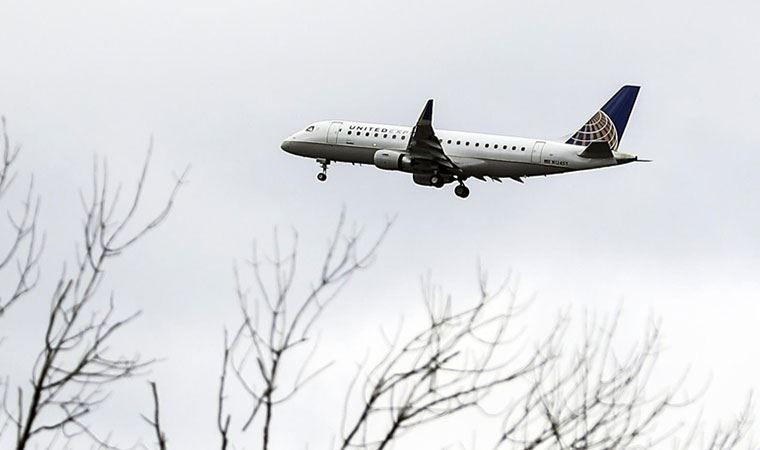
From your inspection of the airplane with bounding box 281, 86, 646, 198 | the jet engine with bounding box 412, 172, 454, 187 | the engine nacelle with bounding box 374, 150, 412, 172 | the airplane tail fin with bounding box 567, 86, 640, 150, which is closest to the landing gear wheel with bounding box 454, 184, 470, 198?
the airplane with bounding box 281, 86, 646, 198

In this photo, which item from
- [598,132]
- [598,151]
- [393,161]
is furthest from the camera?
[598,132]

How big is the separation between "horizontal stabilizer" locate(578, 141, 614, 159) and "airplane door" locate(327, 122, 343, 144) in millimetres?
12768

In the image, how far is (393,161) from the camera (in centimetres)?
7131

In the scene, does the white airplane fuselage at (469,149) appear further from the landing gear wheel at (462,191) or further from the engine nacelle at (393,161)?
the landing gear wheel at (462,191)

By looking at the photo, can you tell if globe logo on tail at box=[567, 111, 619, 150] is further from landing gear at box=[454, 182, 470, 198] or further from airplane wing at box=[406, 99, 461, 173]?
airplane wing at box=[406, 99, 461, 173]

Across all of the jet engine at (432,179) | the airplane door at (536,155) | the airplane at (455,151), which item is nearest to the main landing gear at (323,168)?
the airplane at (455,151)

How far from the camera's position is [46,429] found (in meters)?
15.0

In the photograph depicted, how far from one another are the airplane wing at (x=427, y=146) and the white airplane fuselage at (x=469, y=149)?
31.3 inches

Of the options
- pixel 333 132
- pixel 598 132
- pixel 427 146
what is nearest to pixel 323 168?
pixel 333 132

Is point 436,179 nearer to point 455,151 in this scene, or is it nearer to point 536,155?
point 455,151

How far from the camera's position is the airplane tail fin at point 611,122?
74875 millimetres

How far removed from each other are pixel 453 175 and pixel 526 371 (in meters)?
56.5

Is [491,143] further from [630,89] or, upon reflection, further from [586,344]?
[586,344]

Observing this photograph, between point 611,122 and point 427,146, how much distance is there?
11.5 meters
